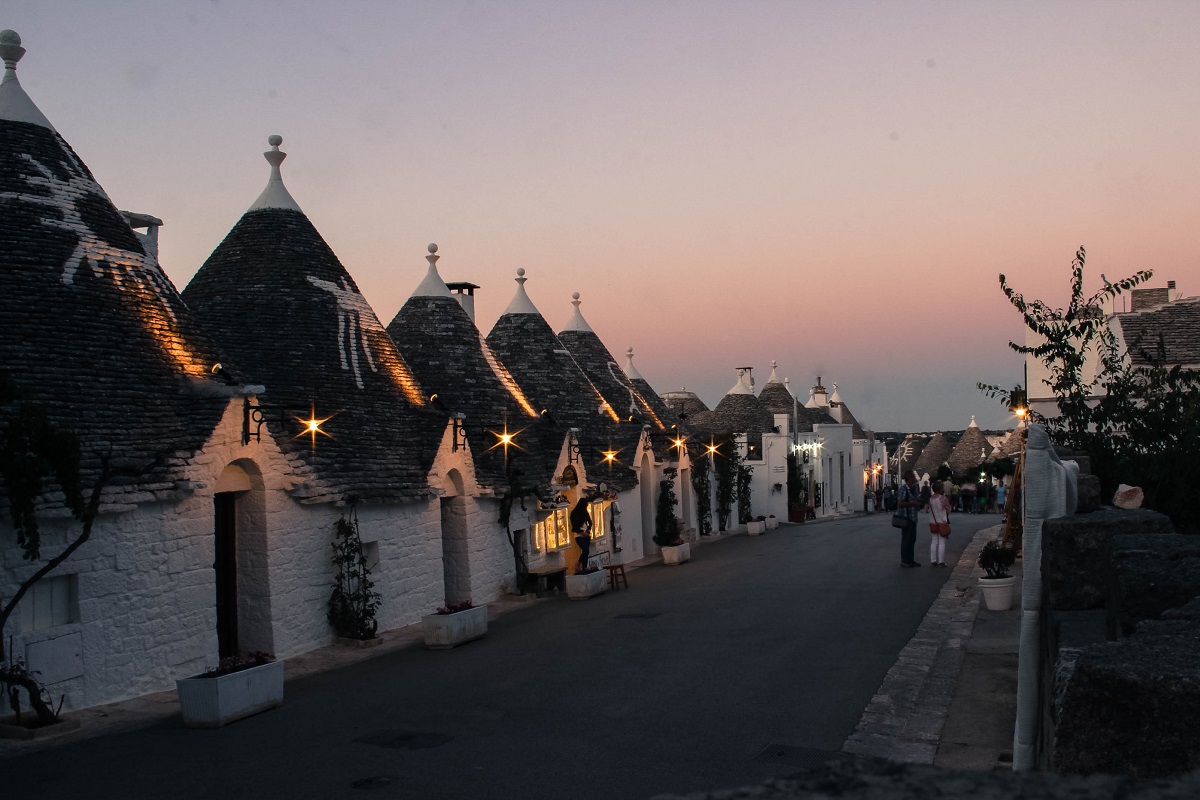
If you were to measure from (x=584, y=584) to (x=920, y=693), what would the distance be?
917 cm

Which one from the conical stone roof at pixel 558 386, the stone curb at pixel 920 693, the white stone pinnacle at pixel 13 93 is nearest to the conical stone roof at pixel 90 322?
the white stone pinnacle at pixel 13 93

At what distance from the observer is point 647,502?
95.2ft

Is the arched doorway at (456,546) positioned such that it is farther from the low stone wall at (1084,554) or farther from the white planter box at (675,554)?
the low stone wall at (1084,554)

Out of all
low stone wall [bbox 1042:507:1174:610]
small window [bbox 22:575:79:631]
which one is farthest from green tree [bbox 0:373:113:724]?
low stone wall [bbox 1042:507:1174:610]

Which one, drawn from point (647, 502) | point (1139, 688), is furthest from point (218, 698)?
point (647, 502)

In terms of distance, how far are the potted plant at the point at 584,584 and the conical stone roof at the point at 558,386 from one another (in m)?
6.02

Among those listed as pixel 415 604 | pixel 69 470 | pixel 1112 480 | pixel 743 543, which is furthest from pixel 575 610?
pixel 743 543

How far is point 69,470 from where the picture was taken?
9.61 meters

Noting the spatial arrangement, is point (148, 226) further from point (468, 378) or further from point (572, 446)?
point (572, 446)

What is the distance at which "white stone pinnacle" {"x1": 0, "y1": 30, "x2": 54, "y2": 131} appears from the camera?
1275 cm

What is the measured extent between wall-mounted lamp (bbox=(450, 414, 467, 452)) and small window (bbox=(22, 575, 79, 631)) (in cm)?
794

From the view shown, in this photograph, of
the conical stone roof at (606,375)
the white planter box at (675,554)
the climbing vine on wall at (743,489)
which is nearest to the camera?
the white planter box at (675,554)

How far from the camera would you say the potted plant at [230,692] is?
32.1 ft

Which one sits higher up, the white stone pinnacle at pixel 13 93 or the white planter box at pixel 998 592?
the white stone pinnacle at pixel 13 93
